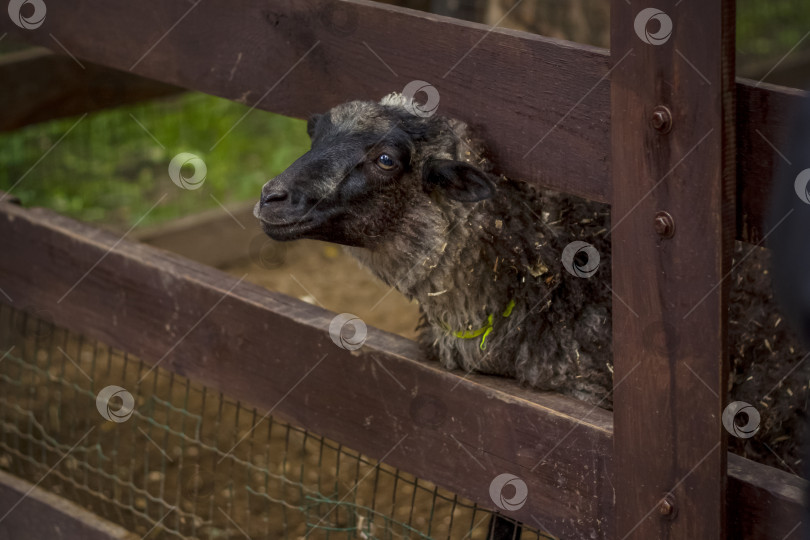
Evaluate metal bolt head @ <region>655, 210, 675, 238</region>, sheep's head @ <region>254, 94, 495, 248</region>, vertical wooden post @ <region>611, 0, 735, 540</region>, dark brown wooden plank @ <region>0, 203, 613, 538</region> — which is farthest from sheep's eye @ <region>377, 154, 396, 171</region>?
metal bolt head @ <region>655, 210, 675, 238</region>

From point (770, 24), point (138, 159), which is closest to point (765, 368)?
point (138, 159)

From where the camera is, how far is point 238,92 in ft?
8.69

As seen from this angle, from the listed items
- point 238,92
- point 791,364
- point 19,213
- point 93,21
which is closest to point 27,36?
point 93,21

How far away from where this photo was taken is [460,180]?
2.32 m

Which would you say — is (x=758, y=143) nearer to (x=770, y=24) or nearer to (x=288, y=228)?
(x=288, y=228)

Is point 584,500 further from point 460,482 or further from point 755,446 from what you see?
point 755,446

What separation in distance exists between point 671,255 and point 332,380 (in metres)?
1.04

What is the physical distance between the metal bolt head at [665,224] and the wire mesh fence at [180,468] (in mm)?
1809

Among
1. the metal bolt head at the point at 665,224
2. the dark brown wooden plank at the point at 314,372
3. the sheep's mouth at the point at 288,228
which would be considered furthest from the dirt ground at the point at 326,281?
the metal bolt head at the point at 665,224

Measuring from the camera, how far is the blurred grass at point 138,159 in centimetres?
Answer: 621

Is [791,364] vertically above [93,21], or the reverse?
[93,21]

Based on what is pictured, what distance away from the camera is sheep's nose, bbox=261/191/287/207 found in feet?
7.70

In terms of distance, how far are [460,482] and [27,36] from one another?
2.04 metres

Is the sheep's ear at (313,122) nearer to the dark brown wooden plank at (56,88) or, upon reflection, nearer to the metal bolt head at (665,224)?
the metal bolt head at (665,224)
